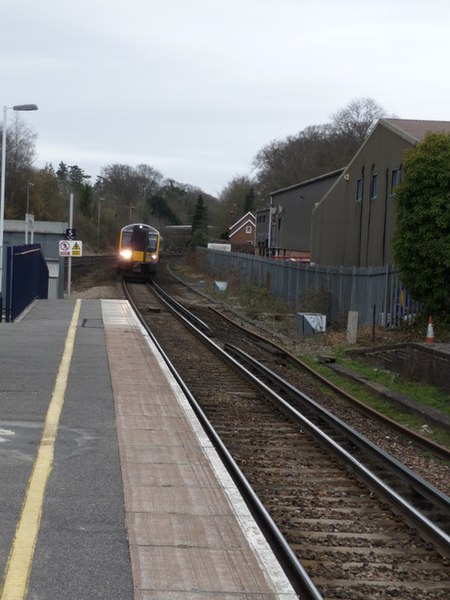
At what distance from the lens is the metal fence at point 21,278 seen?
2011cm

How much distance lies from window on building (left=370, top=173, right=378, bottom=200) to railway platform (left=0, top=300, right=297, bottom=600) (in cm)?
2165

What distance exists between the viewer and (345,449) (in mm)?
9930

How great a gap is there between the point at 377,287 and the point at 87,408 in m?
15.4

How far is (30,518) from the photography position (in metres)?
5.90

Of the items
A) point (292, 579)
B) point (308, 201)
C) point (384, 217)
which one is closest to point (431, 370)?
point (292, 579)

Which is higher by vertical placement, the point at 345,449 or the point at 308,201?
the point at 308,201

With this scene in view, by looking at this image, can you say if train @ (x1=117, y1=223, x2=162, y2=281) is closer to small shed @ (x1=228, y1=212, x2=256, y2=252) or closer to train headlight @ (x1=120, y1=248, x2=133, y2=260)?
train headlight @ (x1=120, y1=248, x2=133, y2=260)

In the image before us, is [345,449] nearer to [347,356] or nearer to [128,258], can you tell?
[347,356]

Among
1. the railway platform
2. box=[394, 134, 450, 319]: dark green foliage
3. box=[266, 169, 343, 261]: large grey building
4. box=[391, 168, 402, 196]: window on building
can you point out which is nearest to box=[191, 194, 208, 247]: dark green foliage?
box=[266, 169, 343, 261]: large grey building

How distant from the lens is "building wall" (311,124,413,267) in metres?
30.0

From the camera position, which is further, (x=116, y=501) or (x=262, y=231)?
(x=262, y=231)

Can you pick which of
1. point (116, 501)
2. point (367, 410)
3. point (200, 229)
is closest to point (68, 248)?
point (367, 410)

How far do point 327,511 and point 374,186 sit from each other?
1048 inches

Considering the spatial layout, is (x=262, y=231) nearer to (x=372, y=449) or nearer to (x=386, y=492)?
(x=372, y=449)
